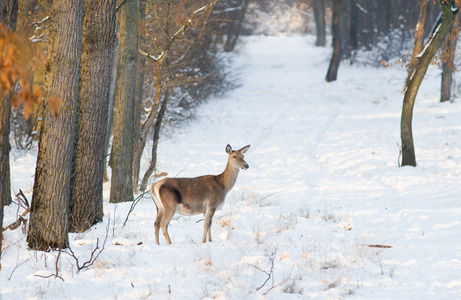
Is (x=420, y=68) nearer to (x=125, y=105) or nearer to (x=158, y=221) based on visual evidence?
(x=125, y=105)

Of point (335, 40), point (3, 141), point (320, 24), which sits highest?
point (320, 24)

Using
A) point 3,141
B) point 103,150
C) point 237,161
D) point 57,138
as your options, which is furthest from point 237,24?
point 3,141

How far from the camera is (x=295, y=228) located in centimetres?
Answer: 830

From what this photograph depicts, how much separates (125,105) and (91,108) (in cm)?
263

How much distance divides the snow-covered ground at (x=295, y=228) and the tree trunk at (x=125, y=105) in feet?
1.94

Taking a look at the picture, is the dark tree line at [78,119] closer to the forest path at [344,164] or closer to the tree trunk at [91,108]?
the tree trunk at [91,108]

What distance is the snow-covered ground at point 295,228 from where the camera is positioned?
5.48 meters

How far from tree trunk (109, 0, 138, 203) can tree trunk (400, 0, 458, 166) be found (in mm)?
8295

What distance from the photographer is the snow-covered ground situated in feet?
18.0

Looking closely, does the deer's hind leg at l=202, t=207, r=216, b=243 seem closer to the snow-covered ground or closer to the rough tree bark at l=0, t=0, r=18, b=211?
the snow-covered ground

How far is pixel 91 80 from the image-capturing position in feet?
23.5

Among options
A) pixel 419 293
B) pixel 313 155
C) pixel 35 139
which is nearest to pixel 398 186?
pixel 313 155

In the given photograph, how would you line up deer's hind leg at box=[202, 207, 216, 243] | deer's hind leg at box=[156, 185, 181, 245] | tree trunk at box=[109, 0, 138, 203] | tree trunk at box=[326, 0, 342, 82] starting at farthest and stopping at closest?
tree trunk at box=[326, 0, 342, 82] → tree trunk at box=[109, 0, 138, 203] → deer's hind leg at box=[202, 207, 216, 243] → deer's hind leg at box=[156, 185, 181, 245]

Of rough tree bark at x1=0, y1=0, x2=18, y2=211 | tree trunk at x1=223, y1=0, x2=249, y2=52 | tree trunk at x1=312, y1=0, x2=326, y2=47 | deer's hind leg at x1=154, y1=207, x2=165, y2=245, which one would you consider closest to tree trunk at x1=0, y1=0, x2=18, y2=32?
rough tree bark at x1=0, y1=0, x2=18, y2=211
